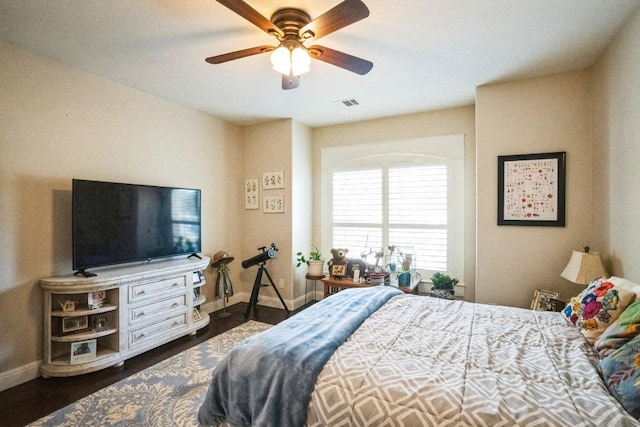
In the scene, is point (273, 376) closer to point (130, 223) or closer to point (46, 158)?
point (130, 223)

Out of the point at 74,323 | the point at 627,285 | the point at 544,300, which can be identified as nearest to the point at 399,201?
the point at 544,300

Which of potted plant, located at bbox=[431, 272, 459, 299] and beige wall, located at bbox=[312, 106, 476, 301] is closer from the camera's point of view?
potted plant, located at bbox=[431, 272, 459, 299]

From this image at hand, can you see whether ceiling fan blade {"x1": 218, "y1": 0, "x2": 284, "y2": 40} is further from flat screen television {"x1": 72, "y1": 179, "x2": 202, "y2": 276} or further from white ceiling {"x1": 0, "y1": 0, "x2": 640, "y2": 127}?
flat screen television {"x1": 72, "y1": 179, "x2": 202, "y2": 276}

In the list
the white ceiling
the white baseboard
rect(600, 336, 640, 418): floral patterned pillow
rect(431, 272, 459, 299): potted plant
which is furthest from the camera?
rect(431, 272, 459, 299): potted plant

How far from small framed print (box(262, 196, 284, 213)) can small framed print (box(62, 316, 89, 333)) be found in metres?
2.38

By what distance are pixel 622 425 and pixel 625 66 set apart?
2334 mm

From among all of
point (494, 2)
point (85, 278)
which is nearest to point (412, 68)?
point (494, 2)

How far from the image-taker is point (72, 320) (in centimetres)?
255

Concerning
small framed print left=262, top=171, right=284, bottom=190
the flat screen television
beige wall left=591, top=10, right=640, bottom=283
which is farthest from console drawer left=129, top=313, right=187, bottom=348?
beige wall left=591, top=10, right=640, bottom=283

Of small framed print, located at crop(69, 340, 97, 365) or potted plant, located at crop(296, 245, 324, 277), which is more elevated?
potted plant, located at crop(296, 245, 324, 277)

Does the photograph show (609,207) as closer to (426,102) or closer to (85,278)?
(426,102)

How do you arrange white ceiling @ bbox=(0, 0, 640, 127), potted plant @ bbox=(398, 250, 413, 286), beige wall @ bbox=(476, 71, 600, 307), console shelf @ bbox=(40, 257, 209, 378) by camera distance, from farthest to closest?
potted plant @ bbox=(398, 250, 413, 286) < beige wall @ bbox=(476, 71, 600, 307) < console shelf @ bbox=(40, 257, 209, 378) < white ceiling @ bbox=(0, 0, 640, 127)

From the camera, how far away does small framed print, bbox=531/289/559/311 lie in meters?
2.64

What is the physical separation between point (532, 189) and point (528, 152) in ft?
1.15
